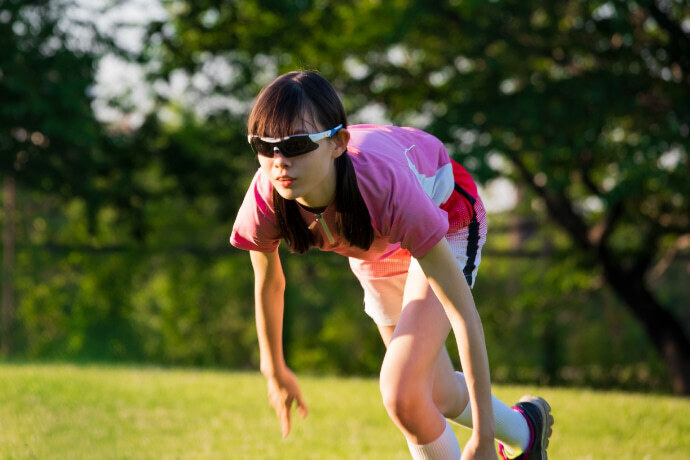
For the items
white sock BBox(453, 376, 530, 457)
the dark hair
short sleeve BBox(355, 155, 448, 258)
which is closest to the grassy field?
white sock BBox(453, 376, 530, 457)

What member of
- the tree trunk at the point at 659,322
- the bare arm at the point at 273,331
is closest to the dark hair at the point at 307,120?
the bare arm at the point at 273,331

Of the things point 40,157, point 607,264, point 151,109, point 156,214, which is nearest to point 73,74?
point 40,157

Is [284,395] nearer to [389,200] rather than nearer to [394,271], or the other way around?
[394,271]

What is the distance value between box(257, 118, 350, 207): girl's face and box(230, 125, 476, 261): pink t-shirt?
113 millimetres

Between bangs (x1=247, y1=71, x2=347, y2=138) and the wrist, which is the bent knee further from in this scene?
bangs (x1=247, y1=71, x2=347, y2=138)

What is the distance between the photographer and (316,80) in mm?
2654

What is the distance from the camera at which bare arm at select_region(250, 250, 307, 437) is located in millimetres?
3055

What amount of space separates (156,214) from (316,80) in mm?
10934

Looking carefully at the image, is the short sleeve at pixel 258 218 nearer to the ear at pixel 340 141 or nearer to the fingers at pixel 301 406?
the ear at pixel 340 141

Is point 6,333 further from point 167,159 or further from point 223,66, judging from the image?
point 223,66

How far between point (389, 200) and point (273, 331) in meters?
0.79

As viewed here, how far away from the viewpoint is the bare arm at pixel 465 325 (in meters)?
2.54

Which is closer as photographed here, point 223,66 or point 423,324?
point 423,324

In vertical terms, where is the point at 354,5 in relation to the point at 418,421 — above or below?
above
